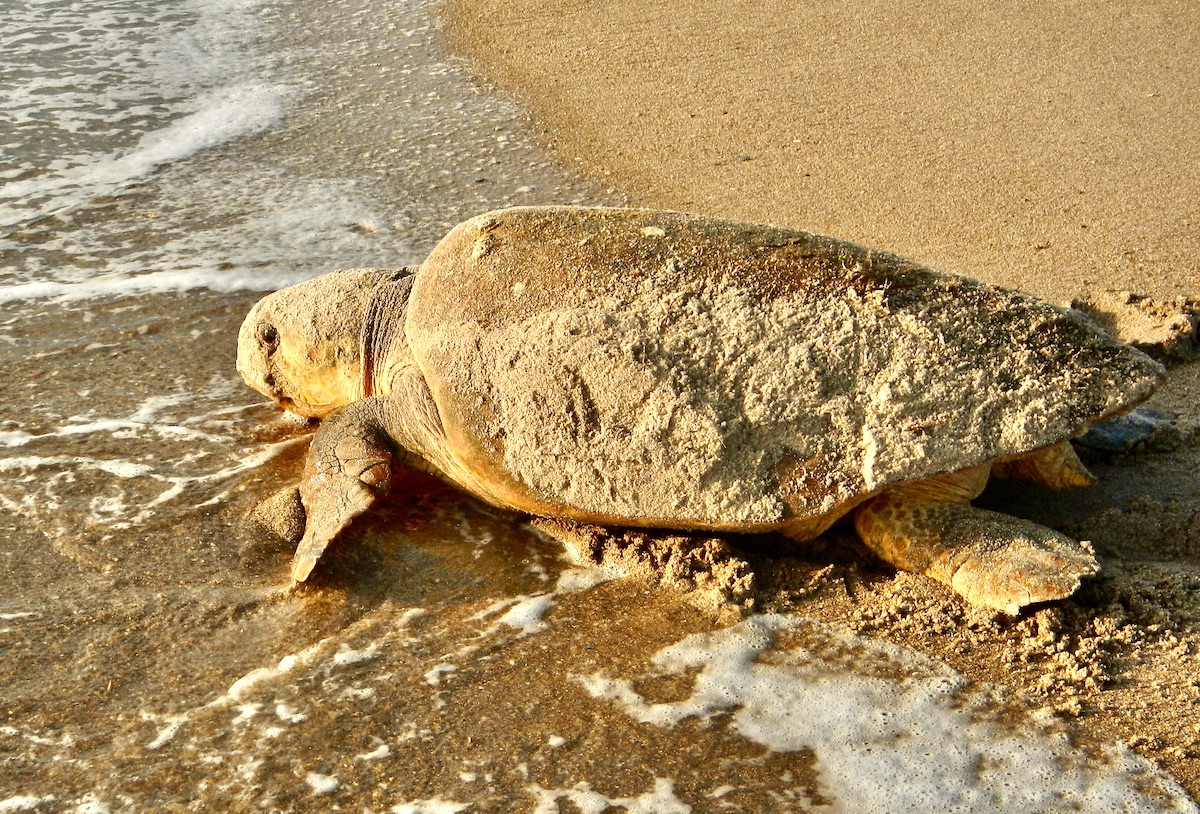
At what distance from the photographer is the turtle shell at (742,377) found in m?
2.96

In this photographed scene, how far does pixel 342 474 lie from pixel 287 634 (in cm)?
58

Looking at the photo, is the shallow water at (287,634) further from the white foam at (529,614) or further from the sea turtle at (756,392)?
the sea turtle at (756,392)

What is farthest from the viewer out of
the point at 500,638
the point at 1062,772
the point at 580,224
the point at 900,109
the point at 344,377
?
the point at 900,109

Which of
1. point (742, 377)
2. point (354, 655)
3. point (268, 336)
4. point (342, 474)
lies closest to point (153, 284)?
point (268, 336)

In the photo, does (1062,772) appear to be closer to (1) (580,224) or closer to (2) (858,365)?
(2) (858,365)

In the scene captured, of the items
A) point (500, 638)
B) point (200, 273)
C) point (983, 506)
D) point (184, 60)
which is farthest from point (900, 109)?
point (184, 60)

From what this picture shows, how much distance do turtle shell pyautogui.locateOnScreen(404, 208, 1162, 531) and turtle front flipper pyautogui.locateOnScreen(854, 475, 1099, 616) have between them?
0.60ft

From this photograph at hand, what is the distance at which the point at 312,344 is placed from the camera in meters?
3.89

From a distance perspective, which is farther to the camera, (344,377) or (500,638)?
(344,377)

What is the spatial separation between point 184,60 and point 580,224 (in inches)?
229

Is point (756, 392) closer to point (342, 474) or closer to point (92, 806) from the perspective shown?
point (342, 474)

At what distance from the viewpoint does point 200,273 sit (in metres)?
5.10

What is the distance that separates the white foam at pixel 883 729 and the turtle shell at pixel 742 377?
402 millimetres

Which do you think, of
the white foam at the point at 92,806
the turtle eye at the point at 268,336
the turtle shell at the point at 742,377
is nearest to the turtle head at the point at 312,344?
the turtle eye at the point at 268,336
